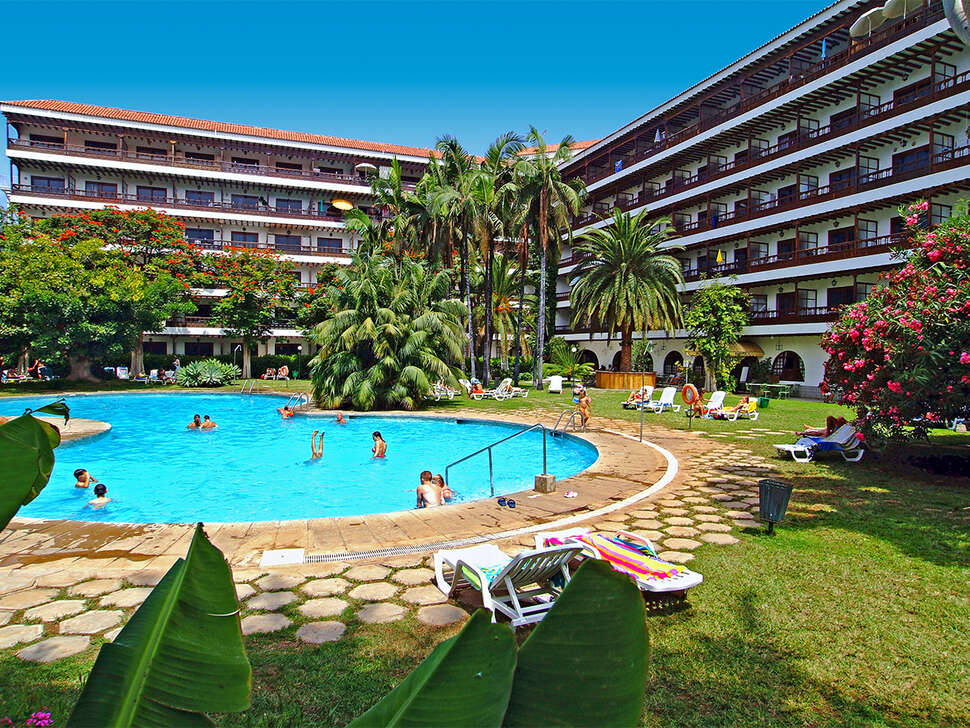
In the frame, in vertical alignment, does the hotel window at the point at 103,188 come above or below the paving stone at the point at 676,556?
above

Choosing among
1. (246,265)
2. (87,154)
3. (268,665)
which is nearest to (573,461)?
(268,665)

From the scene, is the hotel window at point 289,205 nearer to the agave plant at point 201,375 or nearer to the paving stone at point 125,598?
the agave plant at point 201,375

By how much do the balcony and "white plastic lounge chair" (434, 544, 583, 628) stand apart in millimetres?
47723

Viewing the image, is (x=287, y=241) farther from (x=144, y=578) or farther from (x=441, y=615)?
(x=441, y=615)

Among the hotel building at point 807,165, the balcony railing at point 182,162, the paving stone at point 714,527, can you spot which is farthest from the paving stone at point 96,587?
the balcony railing at point 182,162

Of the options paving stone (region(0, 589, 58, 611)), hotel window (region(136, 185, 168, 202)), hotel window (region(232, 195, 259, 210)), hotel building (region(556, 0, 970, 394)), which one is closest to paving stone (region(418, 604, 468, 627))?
paving stone (region(0, 589, 58, 611))

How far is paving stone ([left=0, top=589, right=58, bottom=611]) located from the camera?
15.0 ft

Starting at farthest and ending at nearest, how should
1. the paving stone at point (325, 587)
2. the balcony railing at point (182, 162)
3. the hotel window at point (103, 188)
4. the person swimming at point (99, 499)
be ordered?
the hotel window at point (103, 188)
the balcony railing at point (182, 162)
the person swimming at point (99, 499)
the paving stone at point (325, 587)

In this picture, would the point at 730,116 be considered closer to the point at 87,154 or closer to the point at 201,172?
the point at 201,172

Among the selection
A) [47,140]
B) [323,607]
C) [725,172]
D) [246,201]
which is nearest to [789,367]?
[725,172]

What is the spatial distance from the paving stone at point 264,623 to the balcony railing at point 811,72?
107ft

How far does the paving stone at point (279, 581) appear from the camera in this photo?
199 inches

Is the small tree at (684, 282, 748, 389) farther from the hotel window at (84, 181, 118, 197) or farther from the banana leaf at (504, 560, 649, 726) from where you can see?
the hotel window at (84, 181, 118, 197)

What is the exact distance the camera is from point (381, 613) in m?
4.59
